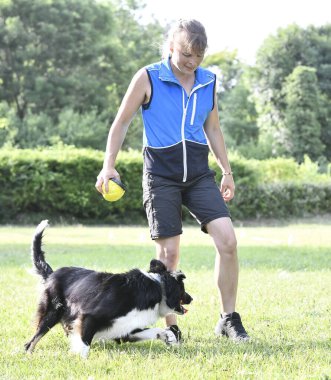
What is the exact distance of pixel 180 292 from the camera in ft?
15.8

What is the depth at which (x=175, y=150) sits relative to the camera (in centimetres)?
486

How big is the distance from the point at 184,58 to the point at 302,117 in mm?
36799

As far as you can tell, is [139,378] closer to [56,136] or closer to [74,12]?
[56,136]

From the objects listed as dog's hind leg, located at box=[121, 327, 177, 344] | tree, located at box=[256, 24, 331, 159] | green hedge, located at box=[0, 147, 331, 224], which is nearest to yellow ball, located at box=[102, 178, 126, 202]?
dog's hind leg, located at box=[121, 327, 177, 344]

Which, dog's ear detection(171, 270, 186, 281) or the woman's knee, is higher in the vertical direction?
the woman's knee

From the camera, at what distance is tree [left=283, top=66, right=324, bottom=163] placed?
132 ft

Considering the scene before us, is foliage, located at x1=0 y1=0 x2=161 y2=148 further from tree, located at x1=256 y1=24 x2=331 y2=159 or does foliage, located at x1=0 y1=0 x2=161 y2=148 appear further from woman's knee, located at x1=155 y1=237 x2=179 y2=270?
woman's knee, located at x1=155 y1=237 x2=179 y2=270

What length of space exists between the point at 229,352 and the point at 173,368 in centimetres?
65

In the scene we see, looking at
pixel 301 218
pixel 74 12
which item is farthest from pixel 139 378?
pixel 74 12

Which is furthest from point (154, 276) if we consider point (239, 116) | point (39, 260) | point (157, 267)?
point (239, 116)

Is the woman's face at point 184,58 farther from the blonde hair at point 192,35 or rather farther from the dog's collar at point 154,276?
the dog's collar at point 154,276

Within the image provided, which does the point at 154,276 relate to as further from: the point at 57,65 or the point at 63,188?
the point at 57,65

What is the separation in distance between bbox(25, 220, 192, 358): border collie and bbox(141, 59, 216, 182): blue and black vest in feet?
2.51

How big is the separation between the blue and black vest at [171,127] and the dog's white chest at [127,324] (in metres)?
1.08
